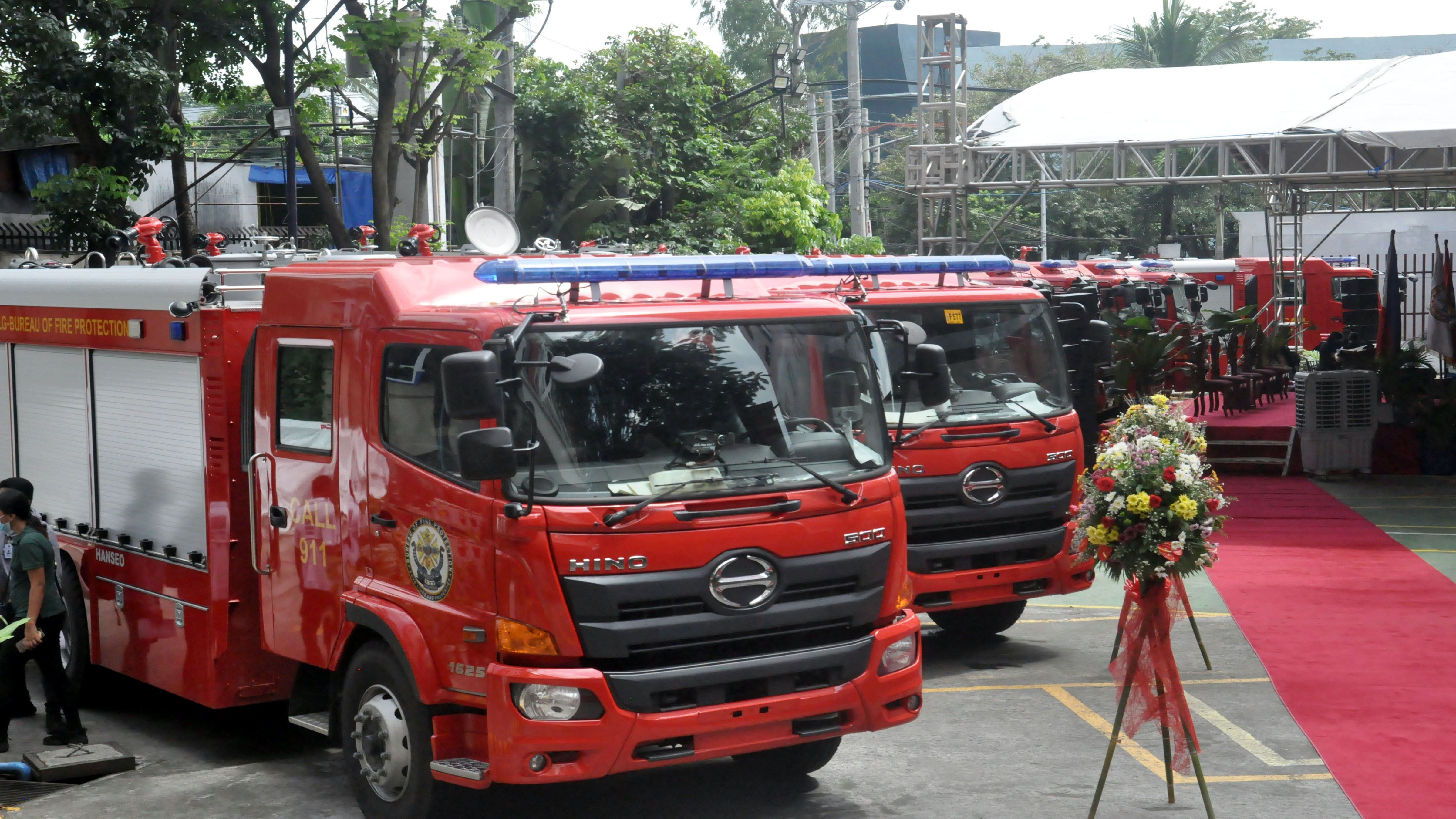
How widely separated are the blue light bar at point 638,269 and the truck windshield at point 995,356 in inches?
105

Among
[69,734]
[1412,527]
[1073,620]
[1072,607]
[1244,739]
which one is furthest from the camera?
[1412,527]

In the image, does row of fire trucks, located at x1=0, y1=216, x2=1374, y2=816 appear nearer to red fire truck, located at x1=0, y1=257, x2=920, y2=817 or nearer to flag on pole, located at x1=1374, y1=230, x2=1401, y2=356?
red fire truck, located at x1=0, y1=257, x2=920, y2=817

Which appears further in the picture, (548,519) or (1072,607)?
(1072,607)

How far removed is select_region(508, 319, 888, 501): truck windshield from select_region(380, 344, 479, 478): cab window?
0.37 meters

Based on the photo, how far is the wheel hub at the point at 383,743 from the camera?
20.1 feet

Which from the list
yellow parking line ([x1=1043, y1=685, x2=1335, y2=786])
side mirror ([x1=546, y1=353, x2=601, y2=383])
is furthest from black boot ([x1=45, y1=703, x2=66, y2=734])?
yellow parking line ([x1=1043, y1=685, x2=1335, y2=786])

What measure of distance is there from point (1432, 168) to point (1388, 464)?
3884mm

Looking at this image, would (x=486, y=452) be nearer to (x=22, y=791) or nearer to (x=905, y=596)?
(x=905, y=596)

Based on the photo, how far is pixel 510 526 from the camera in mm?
5523

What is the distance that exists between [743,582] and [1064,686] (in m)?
3.96

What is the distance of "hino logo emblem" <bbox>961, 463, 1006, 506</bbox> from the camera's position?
352 inches

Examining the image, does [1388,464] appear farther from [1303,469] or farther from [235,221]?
[235,221]

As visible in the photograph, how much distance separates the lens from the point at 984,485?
899 centimetres

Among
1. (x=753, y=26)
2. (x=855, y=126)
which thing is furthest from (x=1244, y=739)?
(x=753, y=26)
